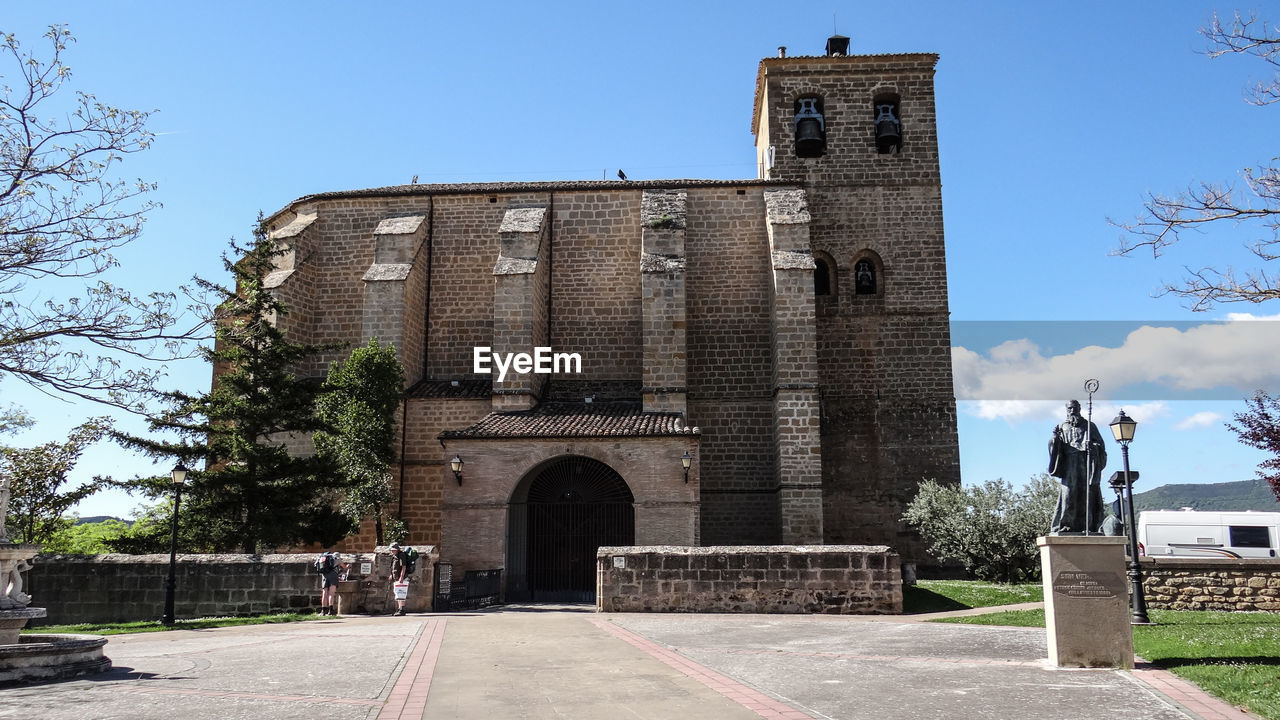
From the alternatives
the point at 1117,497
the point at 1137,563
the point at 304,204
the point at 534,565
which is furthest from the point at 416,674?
the point at 304,204

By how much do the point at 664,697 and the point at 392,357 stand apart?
15699 millimetres

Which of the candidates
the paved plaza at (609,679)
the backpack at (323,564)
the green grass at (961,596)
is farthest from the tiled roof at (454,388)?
the green grass at (961,596)

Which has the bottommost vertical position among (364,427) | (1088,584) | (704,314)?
(1088,584)

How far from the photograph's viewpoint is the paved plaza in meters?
6.76

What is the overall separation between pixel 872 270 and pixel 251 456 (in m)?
17.4

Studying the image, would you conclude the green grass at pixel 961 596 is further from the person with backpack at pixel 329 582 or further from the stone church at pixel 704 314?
the person with backpack at pixel 329 582

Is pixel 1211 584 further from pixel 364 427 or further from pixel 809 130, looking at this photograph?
pixel 364 427

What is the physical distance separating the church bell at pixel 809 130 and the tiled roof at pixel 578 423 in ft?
31.9

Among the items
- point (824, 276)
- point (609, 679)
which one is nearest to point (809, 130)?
point (824, 276)

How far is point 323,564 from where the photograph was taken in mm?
15617

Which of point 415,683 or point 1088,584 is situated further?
point 1088,584

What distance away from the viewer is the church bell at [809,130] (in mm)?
26328

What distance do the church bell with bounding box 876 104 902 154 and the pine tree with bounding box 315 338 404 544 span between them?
15424mm

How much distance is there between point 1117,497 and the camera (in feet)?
59.2
